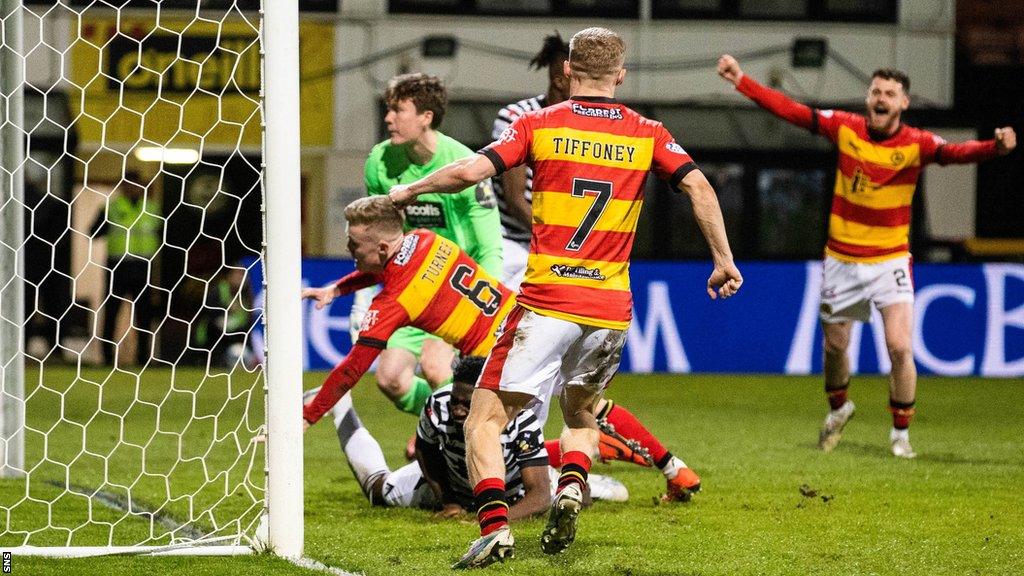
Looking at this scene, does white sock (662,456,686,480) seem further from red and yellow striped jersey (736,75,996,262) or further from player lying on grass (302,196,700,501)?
red and yellow striped jersey (736,75,996,262)

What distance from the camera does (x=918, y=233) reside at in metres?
18.3

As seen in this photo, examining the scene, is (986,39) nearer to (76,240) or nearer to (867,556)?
(76,240)

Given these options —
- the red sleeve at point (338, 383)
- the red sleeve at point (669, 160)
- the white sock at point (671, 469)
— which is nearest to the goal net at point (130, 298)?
the red sleeve at point (338, 383)

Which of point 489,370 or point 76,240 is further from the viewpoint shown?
point 76,240

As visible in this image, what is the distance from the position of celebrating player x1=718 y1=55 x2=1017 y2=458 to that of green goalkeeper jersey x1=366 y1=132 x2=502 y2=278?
1.62 m

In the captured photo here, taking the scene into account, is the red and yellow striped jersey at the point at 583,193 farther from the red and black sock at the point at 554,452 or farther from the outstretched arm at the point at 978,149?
the outstretched arm at the point at 978,149

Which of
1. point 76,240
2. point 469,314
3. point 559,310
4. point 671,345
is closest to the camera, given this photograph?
point 559,310

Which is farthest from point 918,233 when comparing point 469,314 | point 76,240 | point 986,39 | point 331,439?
point 469,314

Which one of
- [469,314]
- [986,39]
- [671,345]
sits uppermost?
[986,39]

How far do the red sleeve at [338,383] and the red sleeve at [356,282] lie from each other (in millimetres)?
773

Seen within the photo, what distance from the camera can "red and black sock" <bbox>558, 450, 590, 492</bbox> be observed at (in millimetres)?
4648

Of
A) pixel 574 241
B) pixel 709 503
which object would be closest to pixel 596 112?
pixel 574 241

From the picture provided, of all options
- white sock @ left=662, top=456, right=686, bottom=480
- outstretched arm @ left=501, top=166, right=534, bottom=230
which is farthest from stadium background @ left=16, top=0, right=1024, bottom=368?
white sock @ left=662, top=456, right=686, bottom=480

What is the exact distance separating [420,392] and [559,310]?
8.05 ft
